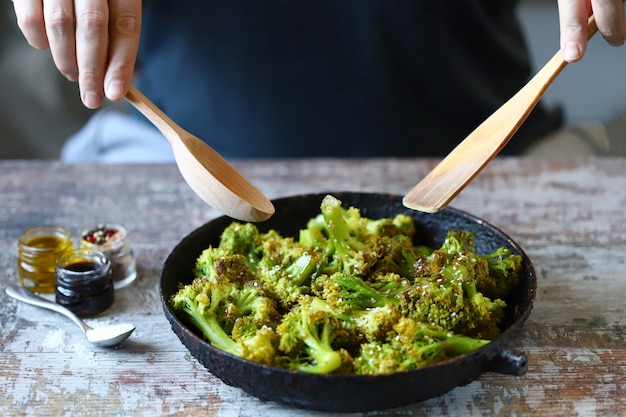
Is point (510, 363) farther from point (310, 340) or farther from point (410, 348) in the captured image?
point (310, 340)

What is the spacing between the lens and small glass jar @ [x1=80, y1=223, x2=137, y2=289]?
1735mm

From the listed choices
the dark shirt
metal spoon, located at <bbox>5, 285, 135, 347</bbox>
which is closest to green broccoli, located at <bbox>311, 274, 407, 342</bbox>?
metal spoon, located at <bbox>5, 285, 135, 347</bbox>

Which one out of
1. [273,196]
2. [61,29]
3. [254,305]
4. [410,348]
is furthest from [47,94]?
[410,348]

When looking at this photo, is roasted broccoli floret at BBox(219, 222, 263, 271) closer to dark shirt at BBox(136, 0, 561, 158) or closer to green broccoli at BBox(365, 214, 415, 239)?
green broccoli at BBox(365, 214, 415, 239)

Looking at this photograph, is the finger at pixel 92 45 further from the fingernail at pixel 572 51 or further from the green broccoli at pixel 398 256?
the fingernail at pixel 572 51

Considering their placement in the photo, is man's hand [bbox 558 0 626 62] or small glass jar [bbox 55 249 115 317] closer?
man's hand [bbox 558 0 626 62]

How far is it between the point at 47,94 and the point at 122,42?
8.94 feet

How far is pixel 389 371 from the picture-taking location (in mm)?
1161

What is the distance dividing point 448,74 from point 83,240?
1.49m

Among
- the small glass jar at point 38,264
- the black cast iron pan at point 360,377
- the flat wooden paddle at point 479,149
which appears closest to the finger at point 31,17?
the small glass jar at point 38,264

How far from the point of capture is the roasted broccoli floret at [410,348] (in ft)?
3.88

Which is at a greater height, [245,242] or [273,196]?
[245,242]

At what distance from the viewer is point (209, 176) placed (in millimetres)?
1443

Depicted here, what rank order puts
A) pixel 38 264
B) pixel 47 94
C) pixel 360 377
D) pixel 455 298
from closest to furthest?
pixel 360 377
pixel 455 298
pixel 38 264
pixel 47 94
